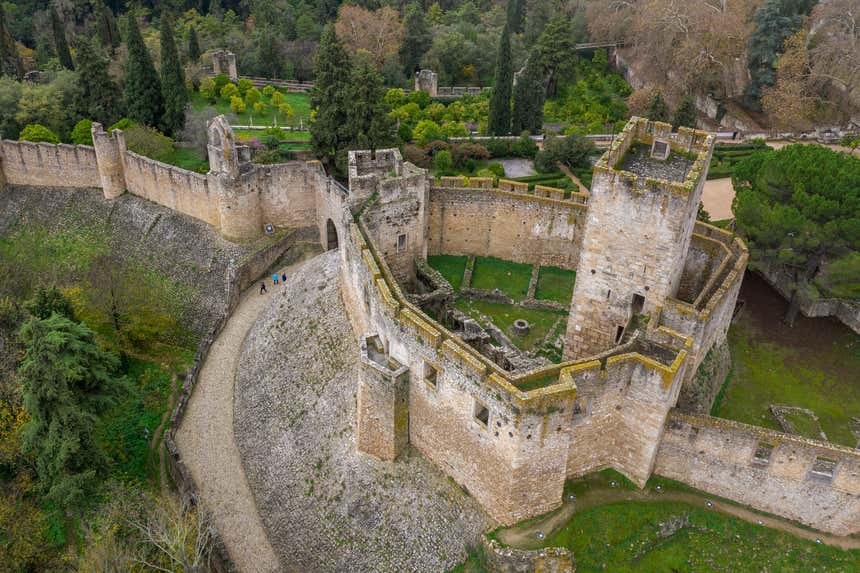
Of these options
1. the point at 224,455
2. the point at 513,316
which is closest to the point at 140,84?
the point at 224,455

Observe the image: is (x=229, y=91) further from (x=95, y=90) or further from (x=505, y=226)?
(x=505, y=226)

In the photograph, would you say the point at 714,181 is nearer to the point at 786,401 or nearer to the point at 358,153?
the point at 786,401

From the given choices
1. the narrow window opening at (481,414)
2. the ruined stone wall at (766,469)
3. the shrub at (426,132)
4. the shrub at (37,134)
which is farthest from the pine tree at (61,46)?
the ruined stone wall at (766,469)

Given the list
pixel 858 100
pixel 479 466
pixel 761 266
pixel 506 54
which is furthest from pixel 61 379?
pixel 858 100

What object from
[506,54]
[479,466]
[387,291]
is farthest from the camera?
[506,54]

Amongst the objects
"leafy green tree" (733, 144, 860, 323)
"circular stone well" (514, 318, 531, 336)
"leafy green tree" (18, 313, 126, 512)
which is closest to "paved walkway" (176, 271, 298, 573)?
"leafy green tree" (18, 313, 126, 512)

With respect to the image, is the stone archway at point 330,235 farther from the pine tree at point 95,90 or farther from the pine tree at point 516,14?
the pine tree at point 516,14
